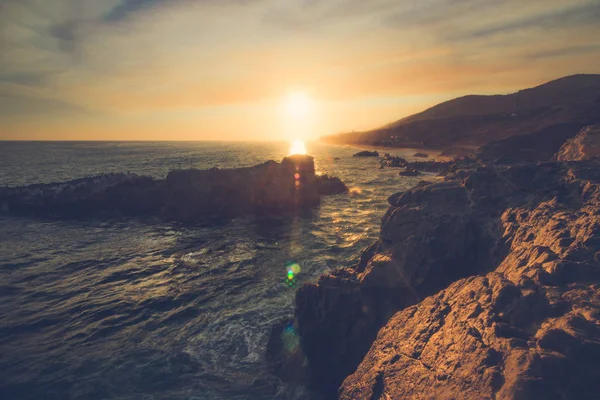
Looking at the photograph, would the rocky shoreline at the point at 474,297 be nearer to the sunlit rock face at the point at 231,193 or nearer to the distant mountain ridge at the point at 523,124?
the sunlit rock face at the point at 231,193

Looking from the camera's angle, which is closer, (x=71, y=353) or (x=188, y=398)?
(x=188, y=398)

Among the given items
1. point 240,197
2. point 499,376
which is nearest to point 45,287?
point 240,197

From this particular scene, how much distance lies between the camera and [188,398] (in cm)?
1291

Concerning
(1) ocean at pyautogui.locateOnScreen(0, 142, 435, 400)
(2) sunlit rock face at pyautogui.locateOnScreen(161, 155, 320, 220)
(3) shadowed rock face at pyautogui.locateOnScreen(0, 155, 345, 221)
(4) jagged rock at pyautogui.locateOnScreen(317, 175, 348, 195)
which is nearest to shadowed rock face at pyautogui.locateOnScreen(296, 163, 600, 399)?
(1) ocean at pyautogui.locateOnScreen(0, 142, 435, 400)

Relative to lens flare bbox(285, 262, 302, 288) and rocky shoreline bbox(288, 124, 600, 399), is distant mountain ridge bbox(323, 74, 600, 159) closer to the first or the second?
lens flare bbox(285, 262, 302, 288)

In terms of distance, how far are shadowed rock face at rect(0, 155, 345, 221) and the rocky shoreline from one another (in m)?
28.8

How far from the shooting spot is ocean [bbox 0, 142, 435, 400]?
1397cm

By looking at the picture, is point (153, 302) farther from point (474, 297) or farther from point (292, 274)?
point (474, 297)

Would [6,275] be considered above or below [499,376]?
below

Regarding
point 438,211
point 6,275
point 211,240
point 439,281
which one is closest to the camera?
point 439,281

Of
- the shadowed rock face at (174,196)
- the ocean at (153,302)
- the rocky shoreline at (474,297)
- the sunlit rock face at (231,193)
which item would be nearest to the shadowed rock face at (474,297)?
the rocky shoreline at (474,297)

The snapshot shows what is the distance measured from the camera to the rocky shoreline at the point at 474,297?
21.5 feet

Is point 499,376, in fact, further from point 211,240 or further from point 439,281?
point 211,240

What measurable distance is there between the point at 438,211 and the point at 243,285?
14276 millimetres
